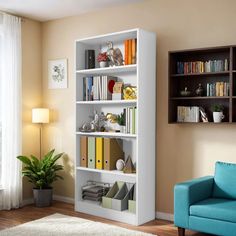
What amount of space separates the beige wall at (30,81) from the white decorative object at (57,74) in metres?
0.19

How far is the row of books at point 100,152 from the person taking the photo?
4535 millimetres

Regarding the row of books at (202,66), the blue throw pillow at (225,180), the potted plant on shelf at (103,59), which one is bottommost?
the blue throw pillow at (225,180)

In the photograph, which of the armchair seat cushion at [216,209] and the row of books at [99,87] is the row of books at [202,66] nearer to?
the row of books at [99,87]

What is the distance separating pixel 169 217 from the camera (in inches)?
174

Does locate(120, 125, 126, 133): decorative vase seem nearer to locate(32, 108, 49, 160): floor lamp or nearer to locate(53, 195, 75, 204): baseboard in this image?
locate(32, 108, 49, 160): floor lamp

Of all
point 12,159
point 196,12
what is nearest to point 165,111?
point 196,12

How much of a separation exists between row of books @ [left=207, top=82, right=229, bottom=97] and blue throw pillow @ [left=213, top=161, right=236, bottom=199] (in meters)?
0.74

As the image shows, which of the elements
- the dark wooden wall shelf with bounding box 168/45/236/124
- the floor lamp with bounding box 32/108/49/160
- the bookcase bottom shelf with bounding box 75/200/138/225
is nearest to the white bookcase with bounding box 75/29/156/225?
the bookcase bottom shelf with bounding box 75/200/138/225

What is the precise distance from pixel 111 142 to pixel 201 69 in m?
1.40

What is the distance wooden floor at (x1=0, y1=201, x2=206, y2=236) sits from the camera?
406 cm

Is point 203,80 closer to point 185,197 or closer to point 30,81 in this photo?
point 185,197

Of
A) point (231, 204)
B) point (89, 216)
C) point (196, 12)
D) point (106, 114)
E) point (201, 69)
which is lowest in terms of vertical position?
point (89, 216)

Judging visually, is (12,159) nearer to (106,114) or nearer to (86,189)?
(86,189)

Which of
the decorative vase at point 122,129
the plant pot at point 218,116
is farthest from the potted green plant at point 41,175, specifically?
the plant pot at point 218,116
